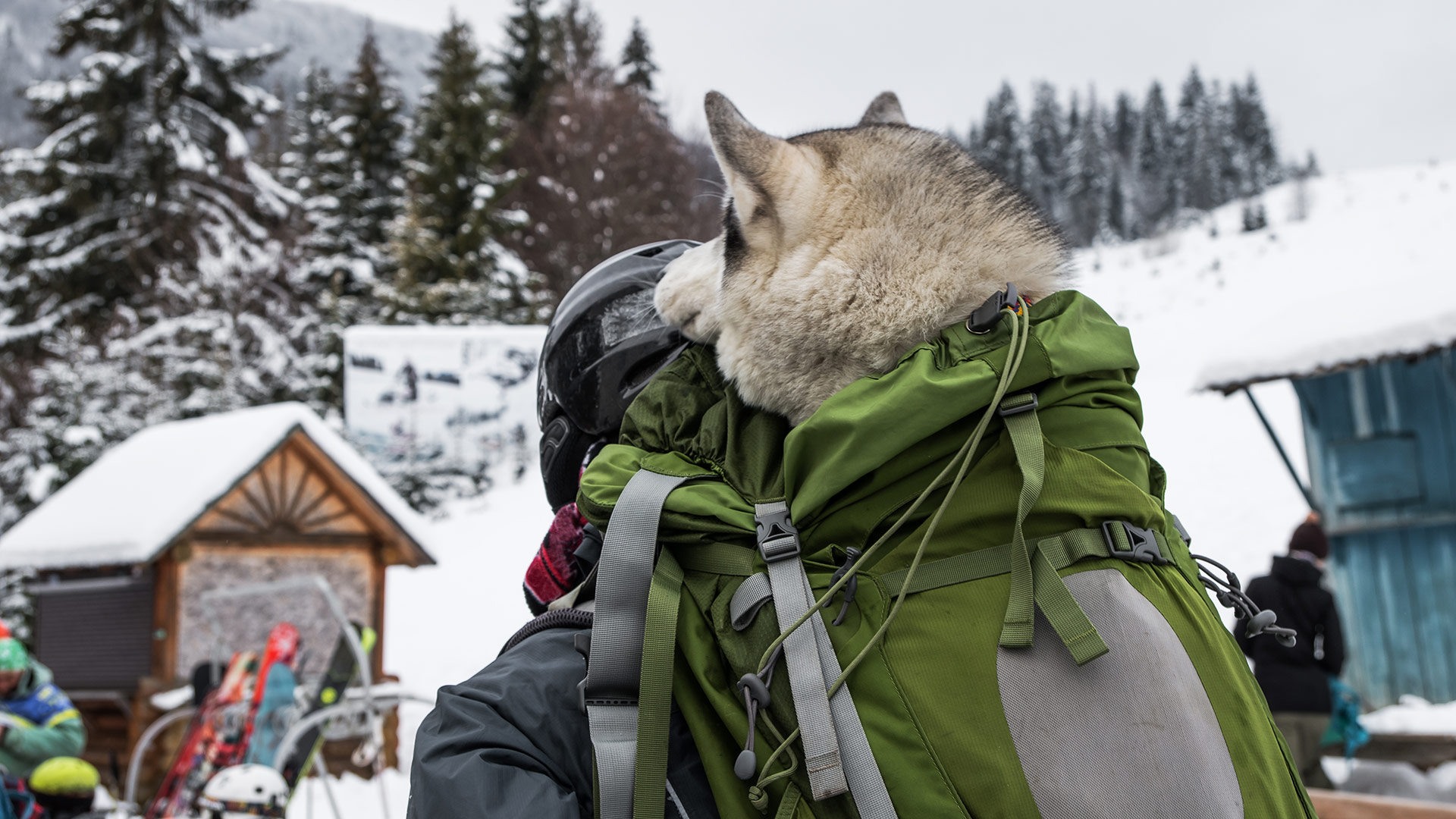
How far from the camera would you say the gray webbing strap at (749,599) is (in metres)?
1.11

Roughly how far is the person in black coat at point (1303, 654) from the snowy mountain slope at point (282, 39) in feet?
311

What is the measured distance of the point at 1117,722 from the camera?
1014mm

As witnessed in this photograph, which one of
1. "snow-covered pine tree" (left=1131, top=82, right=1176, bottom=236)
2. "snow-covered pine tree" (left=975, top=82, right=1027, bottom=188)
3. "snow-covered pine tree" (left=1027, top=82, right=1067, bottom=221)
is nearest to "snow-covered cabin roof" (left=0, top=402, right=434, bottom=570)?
"snow-covered pine tree" (left=1131, top=82, right=1176, bottom=236)

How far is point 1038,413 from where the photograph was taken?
1.14 m

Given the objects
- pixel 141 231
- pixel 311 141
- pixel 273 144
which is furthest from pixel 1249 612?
pixel 273 144

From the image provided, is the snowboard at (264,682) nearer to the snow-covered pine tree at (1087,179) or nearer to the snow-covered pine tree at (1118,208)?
the snow-covered pine tree at (1087,179)

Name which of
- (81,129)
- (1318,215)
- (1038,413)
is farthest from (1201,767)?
(1318,215)

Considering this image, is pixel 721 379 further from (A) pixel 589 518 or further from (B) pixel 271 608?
(B) pixel 271 608

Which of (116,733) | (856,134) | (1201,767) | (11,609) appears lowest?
(116,733)

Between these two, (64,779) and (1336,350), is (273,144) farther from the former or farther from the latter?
(1336,350)

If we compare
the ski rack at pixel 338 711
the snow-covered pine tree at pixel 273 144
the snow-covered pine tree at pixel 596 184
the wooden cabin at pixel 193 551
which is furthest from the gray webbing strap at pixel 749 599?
the snow-covered pine tree at pixel 273 144

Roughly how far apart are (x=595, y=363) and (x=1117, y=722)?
1250 millimetres

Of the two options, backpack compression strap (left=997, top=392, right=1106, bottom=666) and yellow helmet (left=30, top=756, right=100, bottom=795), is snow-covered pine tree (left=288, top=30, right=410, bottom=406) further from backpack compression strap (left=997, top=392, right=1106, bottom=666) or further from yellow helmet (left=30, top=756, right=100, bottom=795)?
backpack compression strap (left=997, top=392, right=1106, bottom=666)

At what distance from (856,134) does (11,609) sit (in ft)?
68.4
